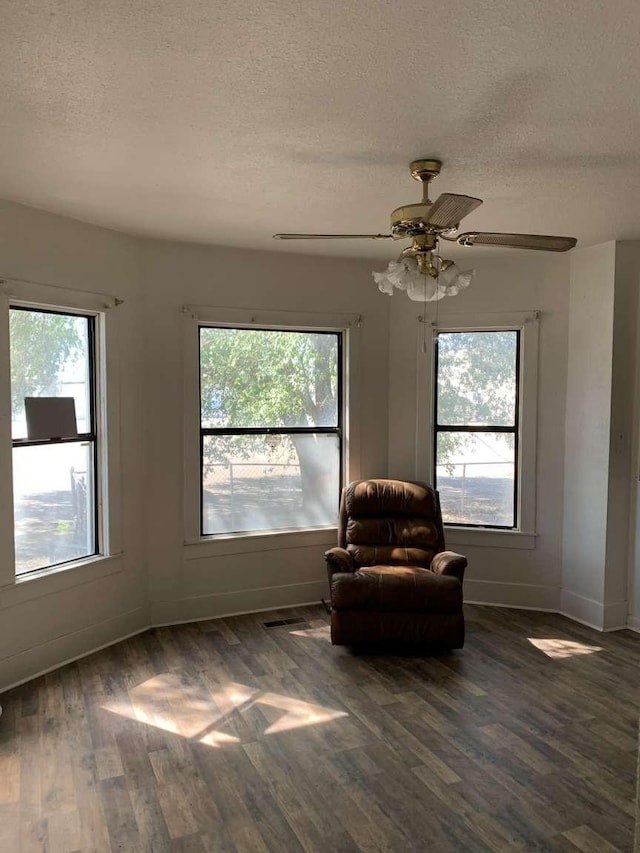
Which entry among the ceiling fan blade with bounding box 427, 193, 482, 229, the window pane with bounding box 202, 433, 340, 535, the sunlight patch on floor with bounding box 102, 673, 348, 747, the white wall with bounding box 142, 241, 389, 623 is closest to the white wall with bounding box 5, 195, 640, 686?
the white wall with bounding box 142, 241, 389, 623

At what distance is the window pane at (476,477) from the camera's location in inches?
204

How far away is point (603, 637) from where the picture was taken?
14.8 feet

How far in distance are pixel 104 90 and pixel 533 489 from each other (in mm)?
4024

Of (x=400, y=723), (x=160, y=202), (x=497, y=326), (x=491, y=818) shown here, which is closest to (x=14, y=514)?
(x=160, y=202)

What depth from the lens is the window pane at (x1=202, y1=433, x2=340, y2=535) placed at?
4918 millimetres

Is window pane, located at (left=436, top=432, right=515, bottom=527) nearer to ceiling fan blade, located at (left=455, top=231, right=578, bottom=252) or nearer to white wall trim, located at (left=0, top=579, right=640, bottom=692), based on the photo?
white wall trim, located at (left=0, top=579, right=640, bottom=692)

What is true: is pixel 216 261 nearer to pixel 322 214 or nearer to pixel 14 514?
pixel 322 214

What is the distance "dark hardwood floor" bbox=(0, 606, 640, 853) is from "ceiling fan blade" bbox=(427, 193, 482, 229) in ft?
7.59

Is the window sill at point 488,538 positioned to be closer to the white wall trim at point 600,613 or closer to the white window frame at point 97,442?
the white wall trim at point 600,613

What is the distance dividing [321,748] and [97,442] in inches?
93.9

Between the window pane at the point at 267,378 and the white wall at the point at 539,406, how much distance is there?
556 millimetres

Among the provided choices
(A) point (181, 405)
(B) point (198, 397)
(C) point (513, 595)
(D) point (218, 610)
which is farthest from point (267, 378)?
(C) point (513, 595)

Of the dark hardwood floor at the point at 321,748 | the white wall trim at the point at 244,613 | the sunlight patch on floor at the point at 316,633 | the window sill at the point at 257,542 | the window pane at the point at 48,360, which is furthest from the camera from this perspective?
the window sill at the point at 257,542

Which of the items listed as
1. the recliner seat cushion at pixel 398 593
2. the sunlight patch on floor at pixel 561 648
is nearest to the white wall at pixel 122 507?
the recliner seat cushion at pixel 398 593
